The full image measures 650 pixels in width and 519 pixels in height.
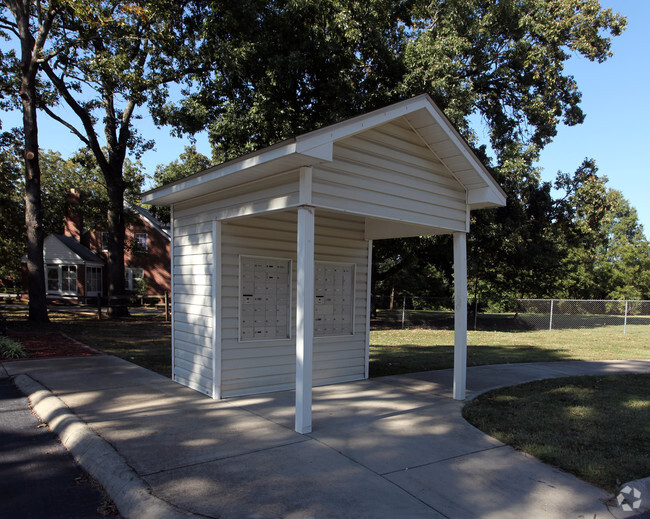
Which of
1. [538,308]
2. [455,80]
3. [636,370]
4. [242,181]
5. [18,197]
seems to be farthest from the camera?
[18,197]

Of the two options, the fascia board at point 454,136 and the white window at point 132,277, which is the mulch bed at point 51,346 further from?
the white window at point 132,277

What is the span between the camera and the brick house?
102ft

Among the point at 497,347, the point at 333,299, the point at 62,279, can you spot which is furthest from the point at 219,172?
the point at 62,279

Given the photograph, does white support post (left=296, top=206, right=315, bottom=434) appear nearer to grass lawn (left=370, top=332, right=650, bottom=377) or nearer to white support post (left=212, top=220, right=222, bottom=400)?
white support post (left=212, top=220, right=222, bottom=400)

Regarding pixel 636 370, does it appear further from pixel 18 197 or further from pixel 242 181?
pixel 18 197

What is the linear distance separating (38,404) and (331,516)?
4.72 meters

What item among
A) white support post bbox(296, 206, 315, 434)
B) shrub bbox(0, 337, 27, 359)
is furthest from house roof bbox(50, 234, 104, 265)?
white support post bbox(296, 206, 315, 434)

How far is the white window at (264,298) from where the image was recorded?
6652mm

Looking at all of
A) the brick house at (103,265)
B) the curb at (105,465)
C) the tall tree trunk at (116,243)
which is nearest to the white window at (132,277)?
the brick house at (103,265)

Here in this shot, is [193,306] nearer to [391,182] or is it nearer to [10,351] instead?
[391,182]

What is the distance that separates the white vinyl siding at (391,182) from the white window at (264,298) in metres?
2.12

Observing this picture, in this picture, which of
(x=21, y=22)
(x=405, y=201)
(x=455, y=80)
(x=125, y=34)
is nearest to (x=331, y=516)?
(x=405, y=201)

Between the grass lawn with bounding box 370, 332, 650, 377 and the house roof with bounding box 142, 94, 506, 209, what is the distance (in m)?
4.08

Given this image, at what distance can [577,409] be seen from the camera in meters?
6.21
